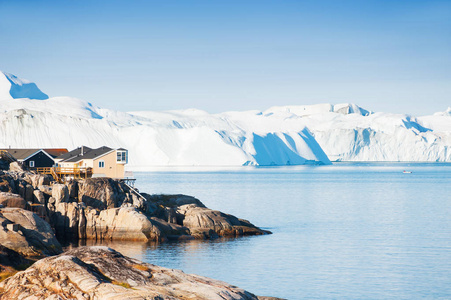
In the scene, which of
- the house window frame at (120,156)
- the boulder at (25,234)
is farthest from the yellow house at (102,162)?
the boulder at (25,234)

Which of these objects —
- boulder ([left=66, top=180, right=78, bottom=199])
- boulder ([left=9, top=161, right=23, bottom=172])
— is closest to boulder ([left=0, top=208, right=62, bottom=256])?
boulder ([left=66, top=180, right=78, bottom=199])

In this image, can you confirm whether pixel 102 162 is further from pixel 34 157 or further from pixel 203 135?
pixel 203 135

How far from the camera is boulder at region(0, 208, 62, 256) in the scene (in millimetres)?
15336

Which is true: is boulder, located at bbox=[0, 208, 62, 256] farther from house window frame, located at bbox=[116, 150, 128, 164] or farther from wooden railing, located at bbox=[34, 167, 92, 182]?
house window frame, located at bbox=[116, 150, 128, 164]

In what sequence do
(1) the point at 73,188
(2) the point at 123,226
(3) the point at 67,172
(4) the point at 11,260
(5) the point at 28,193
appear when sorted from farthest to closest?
(3) the point at 67,172, (1) the point at 73,188, (5) the point at 28,193, (2) the point at 123,226, (4) the point at 11,260

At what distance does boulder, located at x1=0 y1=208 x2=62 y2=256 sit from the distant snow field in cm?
8838

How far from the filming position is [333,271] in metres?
20.2

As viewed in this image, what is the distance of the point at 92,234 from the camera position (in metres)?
26.6

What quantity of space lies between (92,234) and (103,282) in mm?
17031

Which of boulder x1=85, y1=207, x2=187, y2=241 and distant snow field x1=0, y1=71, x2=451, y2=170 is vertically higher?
distant snow field x1=0, y1=71, x2=451, y2=170

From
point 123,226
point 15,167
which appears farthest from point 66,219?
point 15,167

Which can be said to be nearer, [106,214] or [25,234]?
[25,234]


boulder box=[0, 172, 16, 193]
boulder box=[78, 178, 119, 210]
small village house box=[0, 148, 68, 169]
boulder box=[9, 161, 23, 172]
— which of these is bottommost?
boulder box=[78, 178, 119, 210]

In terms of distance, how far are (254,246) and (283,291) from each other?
8.53 meters
